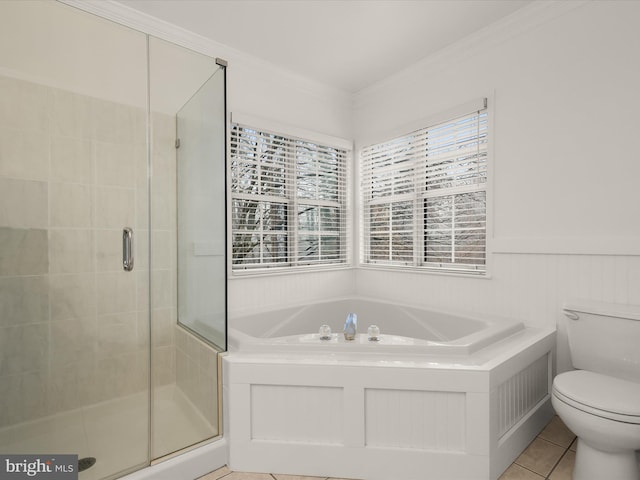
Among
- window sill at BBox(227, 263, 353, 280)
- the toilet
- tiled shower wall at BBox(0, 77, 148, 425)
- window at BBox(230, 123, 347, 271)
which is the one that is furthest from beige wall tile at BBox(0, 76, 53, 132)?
the toilet

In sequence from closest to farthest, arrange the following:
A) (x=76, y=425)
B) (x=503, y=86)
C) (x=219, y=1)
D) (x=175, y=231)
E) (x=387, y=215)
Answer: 1. (x=76, y=425)
2. (x=175, y=231)
3. (x=219, y=1)
4. (x=503, y=86)
5. (x=387, y=215)

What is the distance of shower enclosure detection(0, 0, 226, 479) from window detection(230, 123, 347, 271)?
72 centimetres

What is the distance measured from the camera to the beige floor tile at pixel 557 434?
6.01 feet

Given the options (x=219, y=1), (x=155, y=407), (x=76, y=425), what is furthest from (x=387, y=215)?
(x=76, y=425)

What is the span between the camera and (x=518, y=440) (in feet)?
5.60

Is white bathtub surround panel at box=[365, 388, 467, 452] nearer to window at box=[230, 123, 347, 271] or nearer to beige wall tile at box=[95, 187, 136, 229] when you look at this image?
beige wall tile at box=[95, 187, 136, 229]

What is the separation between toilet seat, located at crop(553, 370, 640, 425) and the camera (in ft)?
4.34

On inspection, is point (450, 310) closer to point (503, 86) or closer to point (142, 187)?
point (503, 86)

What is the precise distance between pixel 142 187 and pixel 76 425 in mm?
1097

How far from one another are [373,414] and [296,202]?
1.81 m

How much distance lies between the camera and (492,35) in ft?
7.53

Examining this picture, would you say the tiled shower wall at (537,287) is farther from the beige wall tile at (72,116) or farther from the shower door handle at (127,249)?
the beige wall tile at (72,116)

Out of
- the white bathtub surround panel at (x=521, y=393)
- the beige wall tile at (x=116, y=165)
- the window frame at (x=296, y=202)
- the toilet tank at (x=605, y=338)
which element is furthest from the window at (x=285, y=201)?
the toilet tank at (x=605, y=338)

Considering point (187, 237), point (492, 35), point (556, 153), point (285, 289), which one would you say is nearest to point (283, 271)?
point (285, 289)
